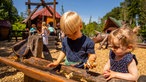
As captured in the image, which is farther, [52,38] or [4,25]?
[4,25]

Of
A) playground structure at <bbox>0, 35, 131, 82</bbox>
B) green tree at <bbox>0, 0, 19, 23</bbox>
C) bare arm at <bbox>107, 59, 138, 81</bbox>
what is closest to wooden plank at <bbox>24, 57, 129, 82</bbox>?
playground structure at <bbox>0, 35, 131, 82</bbox>

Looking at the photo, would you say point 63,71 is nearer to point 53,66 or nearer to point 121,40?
point 53,66

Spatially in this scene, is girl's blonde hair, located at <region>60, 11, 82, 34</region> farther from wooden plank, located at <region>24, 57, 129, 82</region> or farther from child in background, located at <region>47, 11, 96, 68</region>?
wooden plank, located at <region>24, 57, 129, 82</region>

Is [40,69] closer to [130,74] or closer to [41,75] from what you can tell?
[41,75]

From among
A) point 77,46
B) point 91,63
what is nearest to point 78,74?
point 91,63

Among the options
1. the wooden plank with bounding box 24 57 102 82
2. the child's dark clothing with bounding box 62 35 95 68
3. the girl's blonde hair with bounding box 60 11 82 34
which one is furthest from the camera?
the child's dark clothing with bounding box 62 35 95 68

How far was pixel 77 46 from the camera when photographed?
3510 mm

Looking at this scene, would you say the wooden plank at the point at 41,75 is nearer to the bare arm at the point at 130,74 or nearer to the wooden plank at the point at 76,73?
the wooden plank at the point at 76,73

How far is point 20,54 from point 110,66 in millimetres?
2271

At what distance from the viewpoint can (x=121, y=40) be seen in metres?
2.49

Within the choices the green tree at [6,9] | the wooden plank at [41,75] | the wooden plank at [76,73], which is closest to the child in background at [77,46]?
the wooden plank at [76,73]

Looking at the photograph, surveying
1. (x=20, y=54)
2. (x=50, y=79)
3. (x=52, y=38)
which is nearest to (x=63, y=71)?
(x=50, y=79)

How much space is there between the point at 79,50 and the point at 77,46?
58 mm

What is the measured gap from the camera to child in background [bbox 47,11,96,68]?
3.22 metres
